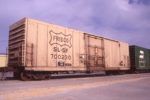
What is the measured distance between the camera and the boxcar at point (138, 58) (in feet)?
94.7

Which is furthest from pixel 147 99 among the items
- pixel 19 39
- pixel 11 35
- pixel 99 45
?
pixel 99 45

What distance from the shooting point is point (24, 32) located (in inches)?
572

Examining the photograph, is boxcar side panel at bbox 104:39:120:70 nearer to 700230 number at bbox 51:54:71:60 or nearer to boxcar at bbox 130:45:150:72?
boxcar at bbox 130:45:150:72

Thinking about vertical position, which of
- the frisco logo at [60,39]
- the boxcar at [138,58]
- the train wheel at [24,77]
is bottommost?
the train wheel at [24,77]

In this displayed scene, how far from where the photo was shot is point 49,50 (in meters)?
15.9

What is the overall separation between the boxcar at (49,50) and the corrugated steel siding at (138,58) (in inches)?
354

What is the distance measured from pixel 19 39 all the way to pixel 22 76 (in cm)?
270

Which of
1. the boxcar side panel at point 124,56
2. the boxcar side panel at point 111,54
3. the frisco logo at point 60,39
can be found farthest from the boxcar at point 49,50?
the boxcar side panel at point 124,56

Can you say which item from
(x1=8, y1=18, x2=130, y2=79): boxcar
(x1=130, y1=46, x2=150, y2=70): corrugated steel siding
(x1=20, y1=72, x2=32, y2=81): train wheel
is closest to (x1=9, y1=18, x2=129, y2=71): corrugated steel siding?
(x1=8, y1=18, x2=130, y2=79): boxcar

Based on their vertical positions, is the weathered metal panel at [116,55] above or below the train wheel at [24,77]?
above

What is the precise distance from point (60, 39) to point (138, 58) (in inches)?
656

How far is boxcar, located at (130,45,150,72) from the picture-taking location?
28859 mm

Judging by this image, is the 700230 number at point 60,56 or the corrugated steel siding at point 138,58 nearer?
the 700230 number at point 60,56

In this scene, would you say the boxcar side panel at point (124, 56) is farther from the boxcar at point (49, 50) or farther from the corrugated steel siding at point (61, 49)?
the boxcar at point (49, 50)
